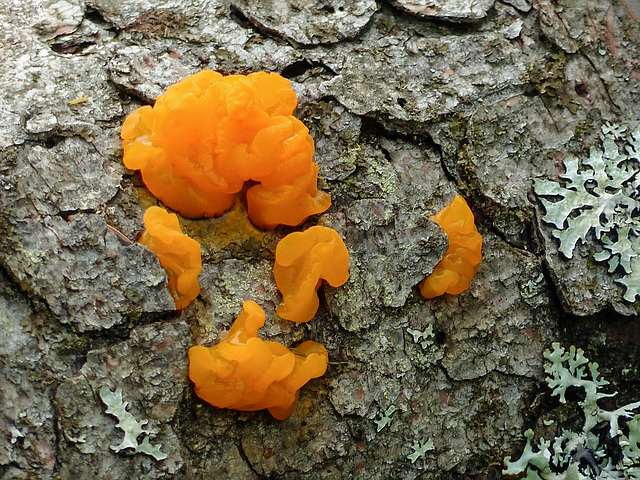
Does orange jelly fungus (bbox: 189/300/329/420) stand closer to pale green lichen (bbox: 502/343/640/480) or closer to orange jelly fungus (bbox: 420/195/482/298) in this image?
orange jelly fungus (bbox: 420/195/482/298)

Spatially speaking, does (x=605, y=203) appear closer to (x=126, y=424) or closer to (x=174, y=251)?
(x=174, y=251)

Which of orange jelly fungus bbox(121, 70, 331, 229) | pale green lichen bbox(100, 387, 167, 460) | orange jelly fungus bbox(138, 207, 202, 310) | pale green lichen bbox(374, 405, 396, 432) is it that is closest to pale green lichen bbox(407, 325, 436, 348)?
pale green lichen bbox(374, 405, 396, 432)

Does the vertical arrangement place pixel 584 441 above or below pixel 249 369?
below

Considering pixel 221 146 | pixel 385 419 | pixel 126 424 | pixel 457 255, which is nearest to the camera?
pixel 126 424

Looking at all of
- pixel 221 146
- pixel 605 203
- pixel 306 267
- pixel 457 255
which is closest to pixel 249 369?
pixel 306 267

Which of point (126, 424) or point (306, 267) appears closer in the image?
point (126, 424)

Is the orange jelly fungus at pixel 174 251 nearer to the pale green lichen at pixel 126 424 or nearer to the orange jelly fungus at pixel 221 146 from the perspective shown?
the orange jelly fungus at pixel 221 146

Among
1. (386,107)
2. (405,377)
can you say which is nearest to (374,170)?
(386,107)

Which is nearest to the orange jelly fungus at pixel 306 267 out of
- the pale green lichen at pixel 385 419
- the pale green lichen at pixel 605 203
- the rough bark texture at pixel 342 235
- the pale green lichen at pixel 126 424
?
the rough bark texture at pixel 342 235
